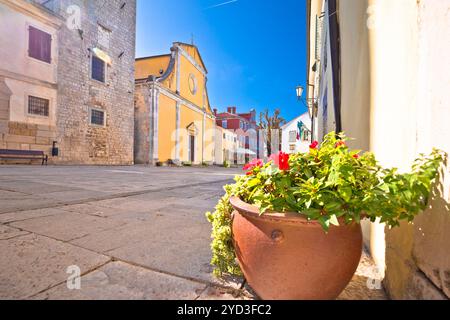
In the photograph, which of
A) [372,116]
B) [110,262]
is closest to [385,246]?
[372,116]

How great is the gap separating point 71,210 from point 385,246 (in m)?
3.09

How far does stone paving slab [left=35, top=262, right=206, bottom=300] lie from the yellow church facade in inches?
653

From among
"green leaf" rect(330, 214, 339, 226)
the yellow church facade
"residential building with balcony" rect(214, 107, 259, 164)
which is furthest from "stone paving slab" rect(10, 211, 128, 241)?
"residential building with balcony" rect(214, 107, 259, 164)

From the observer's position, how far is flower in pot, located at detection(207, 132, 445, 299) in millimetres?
986

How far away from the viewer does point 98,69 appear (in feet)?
48.3

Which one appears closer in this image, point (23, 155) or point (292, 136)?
point (23, 155)

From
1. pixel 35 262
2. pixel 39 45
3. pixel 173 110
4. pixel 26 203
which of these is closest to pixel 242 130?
pixel 173 110

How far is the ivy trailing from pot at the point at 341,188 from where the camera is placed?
97cm

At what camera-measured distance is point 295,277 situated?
1.08m

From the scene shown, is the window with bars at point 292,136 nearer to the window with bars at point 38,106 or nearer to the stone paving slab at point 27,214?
the window with bars at point 38,106

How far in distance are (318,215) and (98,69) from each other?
1708 centimetres

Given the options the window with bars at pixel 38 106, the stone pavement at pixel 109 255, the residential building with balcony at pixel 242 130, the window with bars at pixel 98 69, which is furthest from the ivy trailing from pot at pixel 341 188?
the residential building with balcony at pixel 242 130

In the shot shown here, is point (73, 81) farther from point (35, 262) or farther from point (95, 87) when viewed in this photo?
point (35, 262)

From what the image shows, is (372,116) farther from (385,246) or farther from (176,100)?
(176,100)
